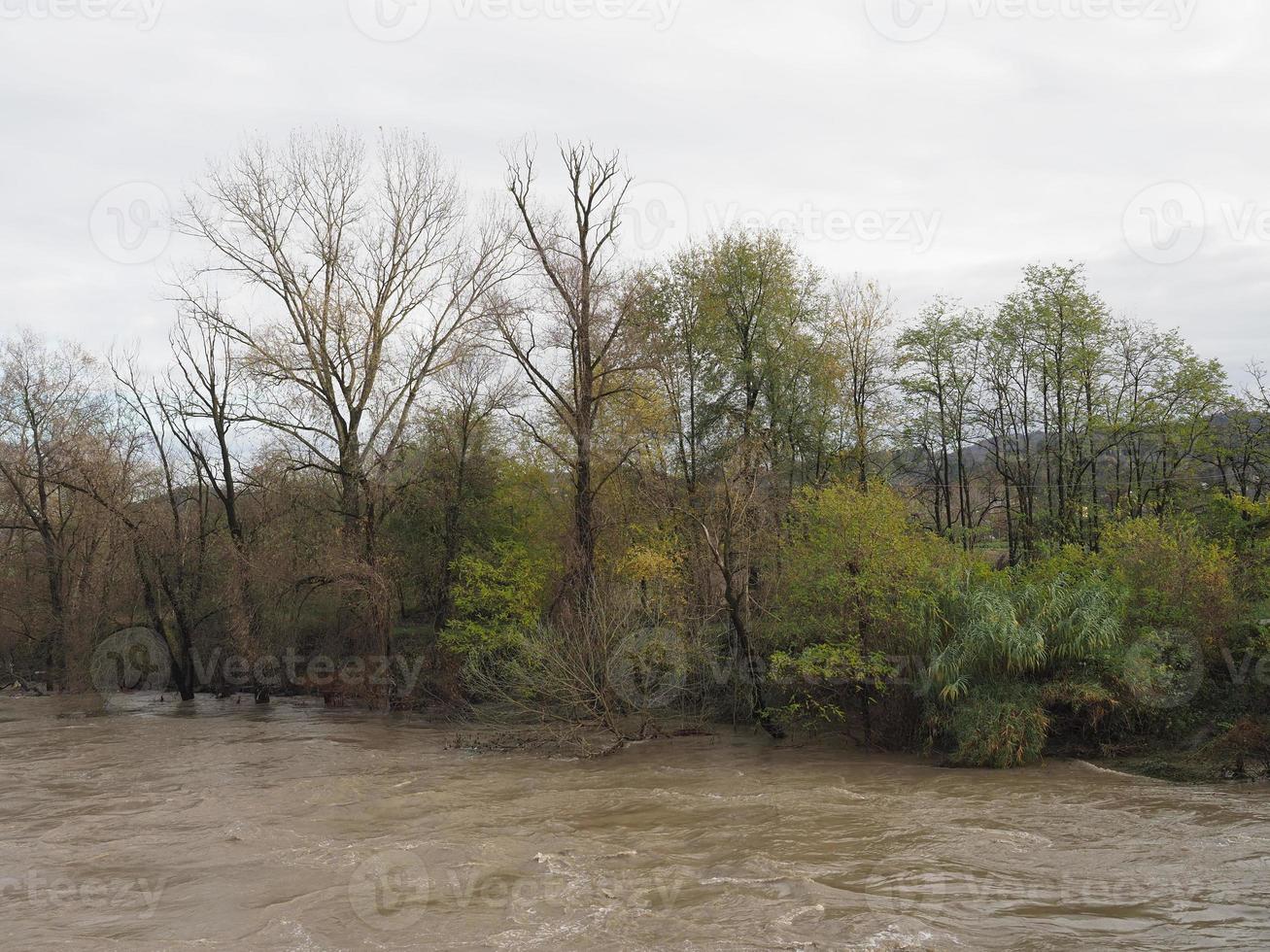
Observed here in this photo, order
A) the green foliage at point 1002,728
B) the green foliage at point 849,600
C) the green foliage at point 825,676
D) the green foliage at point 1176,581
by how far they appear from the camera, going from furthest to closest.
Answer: the green foliage at point 849,600, the green foliage at point 825,676, the green foliage at point 1176,581, the green foliage at point 1002,728

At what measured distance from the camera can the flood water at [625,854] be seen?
1039 cm

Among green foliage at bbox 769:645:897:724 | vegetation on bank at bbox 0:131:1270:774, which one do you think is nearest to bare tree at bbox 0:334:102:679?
vegetation on bank at bbox 0:131:1270:774

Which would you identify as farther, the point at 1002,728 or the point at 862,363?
the point at 862,363

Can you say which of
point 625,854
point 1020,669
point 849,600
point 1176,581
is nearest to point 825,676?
point 849,600

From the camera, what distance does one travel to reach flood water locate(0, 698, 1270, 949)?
409 inches

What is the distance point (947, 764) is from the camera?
1800 centimetres

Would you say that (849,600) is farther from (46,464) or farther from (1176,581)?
(46,464)

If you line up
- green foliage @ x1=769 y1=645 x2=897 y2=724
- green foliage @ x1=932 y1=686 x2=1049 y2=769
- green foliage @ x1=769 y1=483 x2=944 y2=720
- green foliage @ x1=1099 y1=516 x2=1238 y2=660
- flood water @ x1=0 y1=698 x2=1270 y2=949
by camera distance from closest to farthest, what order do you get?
flood water @ x1=0 y1=698 x2=1270 y2=949 < green foliage @ x1=932 y1=686 x2=1049 y2=769 < green foliage @ x1=1099 y1=516 x2=1238 y2=660 < green foliage @ x1=769 y1=645 x2=897 y2=724 < green foliage @ x1=769 y1=483 x2=944 y2=720

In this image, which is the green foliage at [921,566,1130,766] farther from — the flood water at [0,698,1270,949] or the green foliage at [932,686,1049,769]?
the flood water at [0,698,1270,949]

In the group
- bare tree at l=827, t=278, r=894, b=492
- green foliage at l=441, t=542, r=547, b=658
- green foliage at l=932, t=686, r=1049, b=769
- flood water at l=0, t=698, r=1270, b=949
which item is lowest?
flood water at l=0, t=698, r=1270, b=949

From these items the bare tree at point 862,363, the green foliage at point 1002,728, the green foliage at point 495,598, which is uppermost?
the bare tree at point 862,363

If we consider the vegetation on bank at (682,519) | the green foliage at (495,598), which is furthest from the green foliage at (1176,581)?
the green foliage at (495,598)

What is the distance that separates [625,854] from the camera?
1341 centimetres

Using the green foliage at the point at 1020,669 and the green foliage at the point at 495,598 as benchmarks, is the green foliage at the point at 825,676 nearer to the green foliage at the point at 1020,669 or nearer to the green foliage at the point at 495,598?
the green foliage at the point at 1020,669
